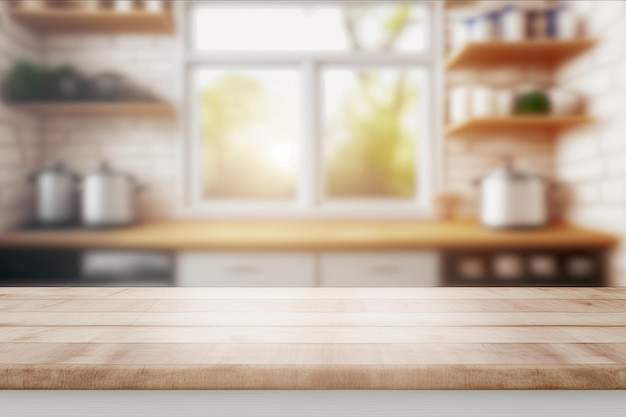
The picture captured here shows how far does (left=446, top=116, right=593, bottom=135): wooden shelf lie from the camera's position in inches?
96.3

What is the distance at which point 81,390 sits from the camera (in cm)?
63

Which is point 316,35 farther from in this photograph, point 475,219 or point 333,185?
point 475,219

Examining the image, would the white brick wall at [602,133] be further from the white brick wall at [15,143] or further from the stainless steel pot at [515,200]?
the white brick wall at [15,143]

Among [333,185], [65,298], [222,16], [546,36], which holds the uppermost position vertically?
[222,16]

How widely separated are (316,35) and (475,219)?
4.13ft

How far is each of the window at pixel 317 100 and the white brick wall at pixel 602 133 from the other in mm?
692

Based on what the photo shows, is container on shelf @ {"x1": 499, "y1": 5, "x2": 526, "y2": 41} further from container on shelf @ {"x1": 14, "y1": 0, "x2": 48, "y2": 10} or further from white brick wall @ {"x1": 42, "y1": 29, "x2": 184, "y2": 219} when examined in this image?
container on shelf @ {"x1": 14, "y1": 0, "x2": 48, "y2": 10}

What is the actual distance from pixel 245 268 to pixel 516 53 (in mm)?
1632

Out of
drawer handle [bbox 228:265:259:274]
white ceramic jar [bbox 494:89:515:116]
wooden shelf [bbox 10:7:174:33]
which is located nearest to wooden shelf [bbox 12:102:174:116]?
wooden shelf [bbox 10:7:174:33]

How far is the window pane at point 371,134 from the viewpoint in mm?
2941

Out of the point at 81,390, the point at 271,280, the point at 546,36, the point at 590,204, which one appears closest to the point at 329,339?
the point at 81,390

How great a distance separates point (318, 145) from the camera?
2.93 m

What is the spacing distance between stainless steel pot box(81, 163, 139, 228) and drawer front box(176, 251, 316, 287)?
0.50 metres

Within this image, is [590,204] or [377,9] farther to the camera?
[377,9]
